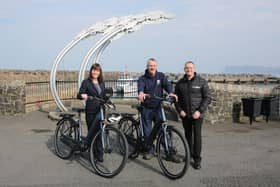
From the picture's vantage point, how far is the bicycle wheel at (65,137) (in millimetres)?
7539

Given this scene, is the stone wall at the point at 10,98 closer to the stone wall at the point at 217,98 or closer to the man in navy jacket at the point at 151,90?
the stone wall at the point at 217,98

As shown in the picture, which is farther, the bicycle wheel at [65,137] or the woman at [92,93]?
the bicycle wheel at [65,137]

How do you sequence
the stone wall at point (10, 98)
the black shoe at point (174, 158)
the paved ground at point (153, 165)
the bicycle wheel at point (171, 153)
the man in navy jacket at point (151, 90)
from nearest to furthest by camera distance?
the paved ground at point (153, 165)
the bicycle wheel at point (171, 153)
the black shoe at point (174, 158)
the man in navy jacket at point (151, 90)
the stone wall at point (10, 98)

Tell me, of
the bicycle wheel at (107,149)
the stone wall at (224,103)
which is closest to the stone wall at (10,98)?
the stone wall at (224,103)

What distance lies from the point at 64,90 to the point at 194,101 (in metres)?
13.2

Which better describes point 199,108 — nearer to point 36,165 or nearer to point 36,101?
point 36,165

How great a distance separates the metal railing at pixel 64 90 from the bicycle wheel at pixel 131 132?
31.1ft

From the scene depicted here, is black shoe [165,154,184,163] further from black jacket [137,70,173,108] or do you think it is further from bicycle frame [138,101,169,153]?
black jacket [137,70,173,108]

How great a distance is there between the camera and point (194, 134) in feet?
22.7

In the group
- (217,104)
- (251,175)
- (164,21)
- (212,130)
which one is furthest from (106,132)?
(164,21)

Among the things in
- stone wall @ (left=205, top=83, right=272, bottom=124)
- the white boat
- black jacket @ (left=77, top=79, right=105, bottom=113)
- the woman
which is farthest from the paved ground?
the white boat

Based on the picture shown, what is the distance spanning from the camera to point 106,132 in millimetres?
6598

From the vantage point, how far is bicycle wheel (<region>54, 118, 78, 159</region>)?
7539 mm

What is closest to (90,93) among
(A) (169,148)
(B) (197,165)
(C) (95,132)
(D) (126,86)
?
(C) (95,132)
